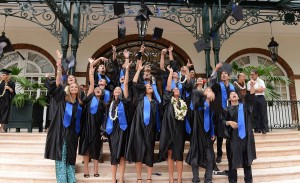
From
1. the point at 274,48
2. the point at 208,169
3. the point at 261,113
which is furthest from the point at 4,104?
the point at 274,48

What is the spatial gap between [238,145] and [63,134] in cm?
295

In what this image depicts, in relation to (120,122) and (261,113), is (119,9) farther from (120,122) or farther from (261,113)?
(261,113)

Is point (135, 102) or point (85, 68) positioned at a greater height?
point (85, 68)

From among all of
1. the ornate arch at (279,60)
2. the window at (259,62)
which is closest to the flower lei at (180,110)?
the ornate arch at (279,60)

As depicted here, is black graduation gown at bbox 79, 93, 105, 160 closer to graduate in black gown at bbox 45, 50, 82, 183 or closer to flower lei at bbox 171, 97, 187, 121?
graduate in black gown at bbox 45, 50, 82, 183

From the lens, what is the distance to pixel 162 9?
8422 millimetres

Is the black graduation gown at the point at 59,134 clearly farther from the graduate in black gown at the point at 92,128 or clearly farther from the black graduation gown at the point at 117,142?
the black graduation gown at the point at 117,142

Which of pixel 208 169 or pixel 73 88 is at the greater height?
pixel 73 88

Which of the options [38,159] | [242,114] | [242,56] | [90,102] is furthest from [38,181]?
[242,56]

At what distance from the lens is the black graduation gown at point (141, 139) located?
4.21 m

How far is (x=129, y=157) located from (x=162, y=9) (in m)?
5.78

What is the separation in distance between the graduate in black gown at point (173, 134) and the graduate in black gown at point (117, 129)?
66 centimetres

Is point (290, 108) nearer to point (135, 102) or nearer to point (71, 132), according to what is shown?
point (135, 102)

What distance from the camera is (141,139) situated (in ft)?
14.0
